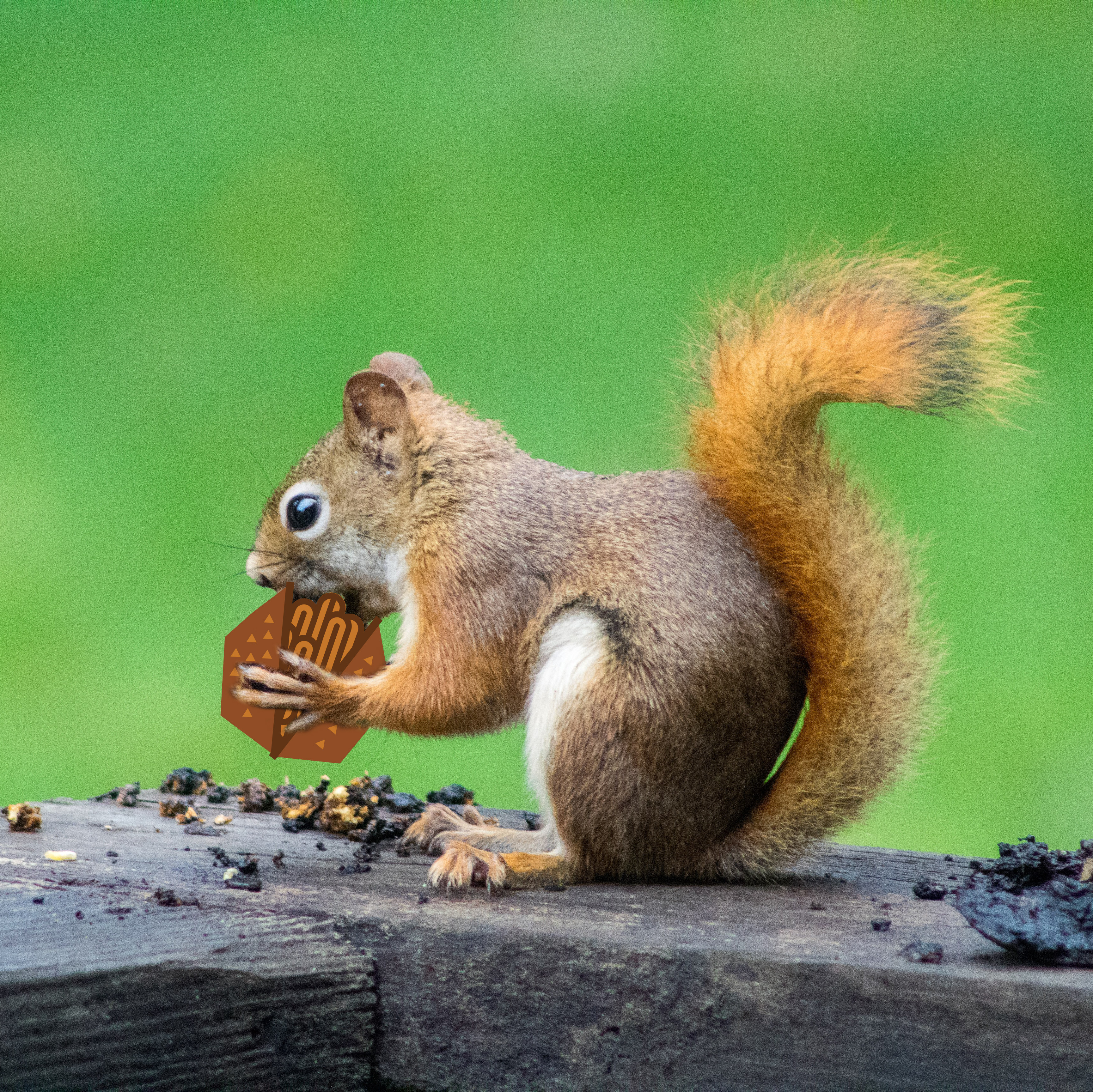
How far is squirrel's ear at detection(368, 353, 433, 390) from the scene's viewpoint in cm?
211

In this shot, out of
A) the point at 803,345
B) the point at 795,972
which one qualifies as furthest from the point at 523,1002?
the point at 803,345

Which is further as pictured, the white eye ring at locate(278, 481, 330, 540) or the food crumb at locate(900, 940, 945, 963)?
the white eye ring at locate(278, 481, 330, 540)

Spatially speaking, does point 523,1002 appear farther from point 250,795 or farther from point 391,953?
point 250,795

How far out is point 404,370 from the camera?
215 centimetres

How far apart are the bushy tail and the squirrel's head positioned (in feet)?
1.55

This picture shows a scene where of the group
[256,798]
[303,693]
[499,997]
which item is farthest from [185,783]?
[499,997]

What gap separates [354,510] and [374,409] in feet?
0.50

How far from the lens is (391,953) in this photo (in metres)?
1.37

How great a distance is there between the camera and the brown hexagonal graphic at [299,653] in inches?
71.2

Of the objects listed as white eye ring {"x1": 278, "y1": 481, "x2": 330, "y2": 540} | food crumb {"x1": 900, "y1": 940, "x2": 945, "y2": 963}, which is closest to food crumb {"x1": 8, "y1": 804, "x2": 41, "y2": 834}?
white eye ring {"x1": 278, "y1": 481, "x2": 330, "y2": 540}

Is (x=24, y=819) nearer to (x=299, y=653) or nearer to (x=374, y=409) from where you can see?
(x=299, y=653)

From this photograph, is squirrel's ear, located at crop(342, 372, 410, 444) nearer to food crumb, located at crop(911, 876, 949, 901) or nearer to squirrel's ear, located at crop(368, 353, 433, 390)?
squirrel's ear, located at crop(368, 353, 433, 390)

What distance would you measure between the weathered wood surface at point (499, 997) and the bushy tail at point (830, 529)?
205 mm

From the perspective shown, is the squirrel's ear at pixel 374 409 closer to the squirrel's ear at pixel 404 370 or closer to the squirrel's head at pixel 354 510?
the squirrel's head at pixel 354 510
